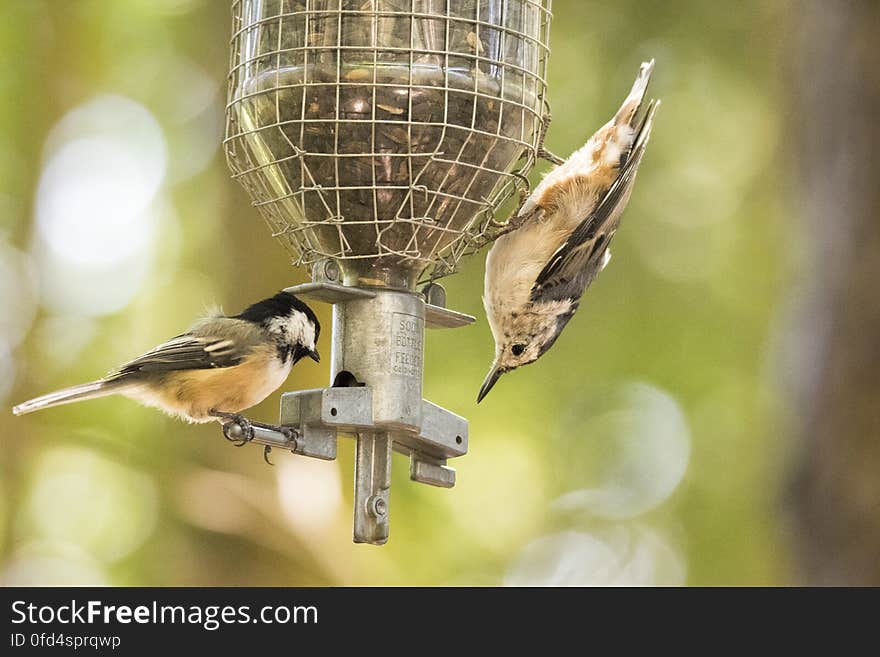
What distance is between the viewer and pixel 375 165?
12.4ft

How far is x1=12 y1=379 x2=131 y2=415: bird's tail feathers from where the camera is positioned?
3.60 meters

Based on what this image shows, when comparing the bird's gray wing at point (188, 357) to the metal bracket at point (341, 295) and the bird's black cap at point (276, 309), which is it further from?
the metal bracket at point (341, 295)

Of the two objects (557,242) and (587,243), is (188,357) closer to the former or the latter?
(557,242)

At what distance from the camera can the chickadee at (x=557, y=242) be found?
205 inches

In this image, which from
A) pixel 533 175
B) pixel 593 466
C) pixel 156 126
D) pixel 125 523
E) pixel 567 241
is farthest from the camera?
pixel 593 466

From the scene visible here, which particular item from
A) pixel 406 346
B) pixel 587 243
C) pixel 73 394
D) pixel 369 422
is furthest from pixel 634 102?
pixel 73 394

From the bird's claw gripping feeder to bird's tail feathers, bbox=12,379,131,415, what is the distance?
0.63 m

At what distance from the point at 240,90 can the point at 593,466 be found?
6558 mm

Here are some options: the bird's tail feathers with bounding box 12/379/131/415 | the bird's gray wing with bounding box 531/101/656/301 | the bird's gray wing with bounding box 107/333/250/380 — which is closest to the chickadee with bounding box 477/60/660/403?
the bird's gray wing with bounding box 531/101/656/301

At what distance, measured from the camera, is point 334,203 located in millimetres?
3822

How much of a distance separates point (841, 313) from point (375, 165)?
1.96 metres

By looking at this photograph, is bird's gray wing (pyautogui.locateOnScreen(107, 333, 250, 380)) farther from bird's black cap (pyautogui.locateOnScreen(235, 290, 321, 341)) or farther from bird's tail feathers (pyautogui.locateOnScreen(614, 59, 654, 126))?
bird's tail feathers (pyautogui.locateOnScreen(614, 59, 654, 126))

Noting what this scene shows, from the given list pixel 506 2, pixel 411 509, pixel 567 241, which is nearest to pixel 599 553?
pixel 411 509

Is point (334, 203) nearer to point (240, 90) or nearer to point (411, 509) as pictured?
point (240, 90)
